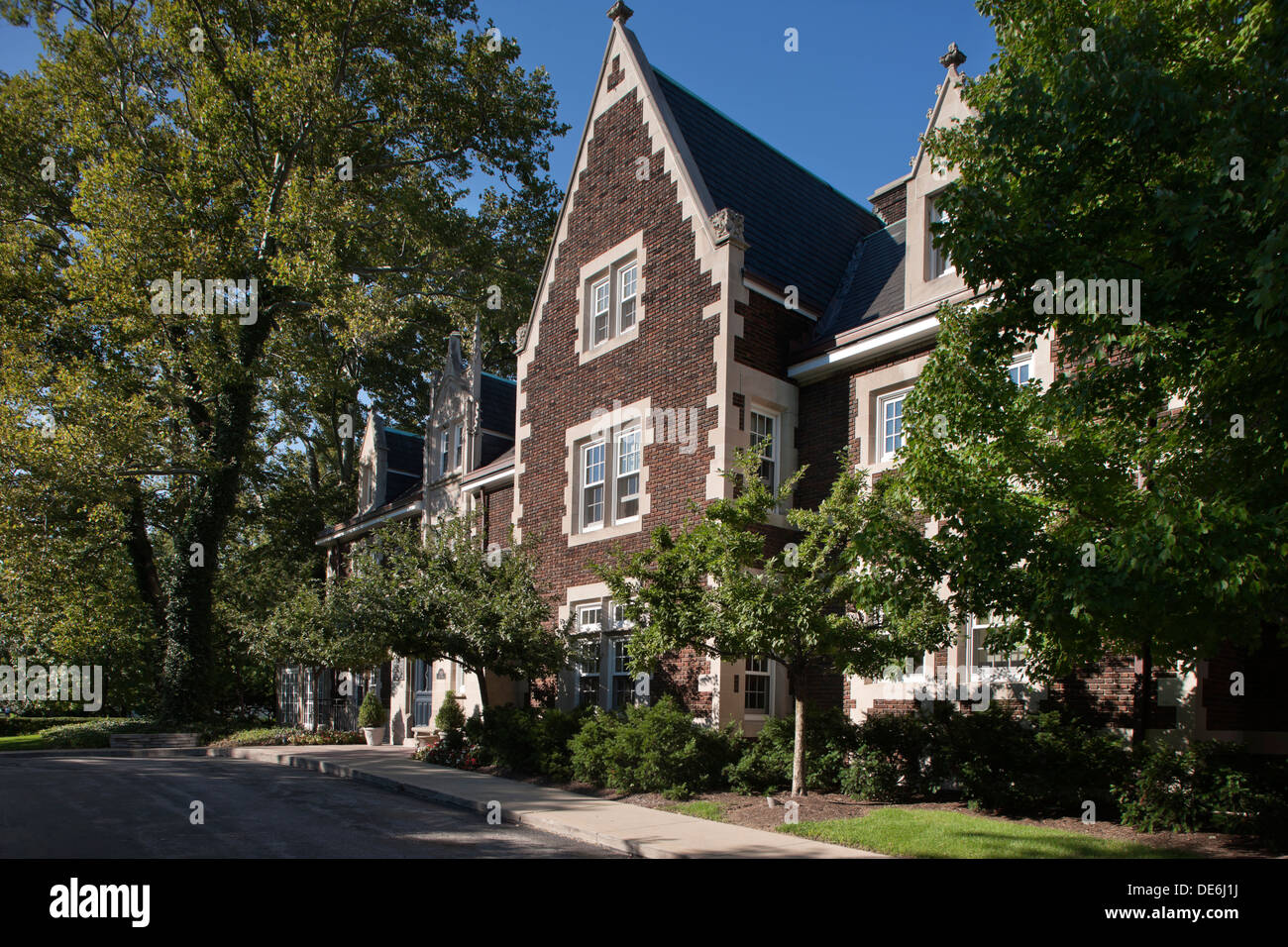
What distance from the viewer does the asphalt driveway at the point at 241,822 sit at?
9.68m

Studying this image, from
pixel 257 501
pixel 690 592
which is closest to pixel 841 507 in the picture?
pixel 690 592

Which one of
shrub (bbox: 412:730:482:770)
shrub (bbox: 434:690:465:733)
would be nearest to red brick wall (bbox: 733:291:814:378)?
shrub (bbox: 412:730:482:770)

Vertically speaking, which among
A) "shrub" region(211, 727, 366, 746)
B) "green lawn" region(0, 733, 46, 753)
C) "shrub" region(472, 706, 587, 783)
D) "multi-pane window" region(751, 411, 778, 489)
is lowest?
"green lawn" region(0, 733, 46, 753)

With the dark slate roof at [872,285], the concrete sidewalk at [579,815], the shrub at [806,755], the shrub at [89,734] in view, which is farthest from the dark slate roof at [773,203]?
the shrub at [89,734]

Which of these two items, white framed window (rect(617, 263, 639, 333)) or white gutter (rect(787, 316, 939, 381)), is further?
white framed window (rect(617, 263, 639, 333))

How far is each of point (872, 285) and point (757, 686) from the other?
8.06 meters

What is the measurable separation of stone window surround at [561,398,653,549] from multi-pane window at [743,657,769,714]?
11.1 feet

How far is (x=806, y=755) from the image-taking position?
13.4 meters

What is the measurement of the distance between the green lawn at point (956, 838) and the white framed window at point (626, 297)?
1120 cm

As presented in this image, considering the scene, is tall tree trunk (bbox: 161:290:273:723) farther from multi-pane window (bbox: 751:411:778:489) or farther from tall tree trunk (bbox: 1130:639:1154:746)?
tall tree trunk (bbox: 1130:639:1154:746)

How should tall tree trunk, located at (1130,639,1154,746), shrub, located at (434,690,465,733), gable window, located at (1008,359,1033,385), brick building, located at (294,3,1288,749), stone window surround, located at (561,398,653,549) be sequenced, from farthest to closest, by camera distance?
shrub, located at (434,690,465,733) → stone window surround, located at (561,398,653,549) → brick building, located at (294,3,1288,749) → gable window, located at (1008,359,1033,385) → tall tree trunk, located at (1130,639,1154,746)

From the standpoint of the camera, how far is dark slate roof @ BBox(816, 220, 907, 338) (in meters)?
17.1

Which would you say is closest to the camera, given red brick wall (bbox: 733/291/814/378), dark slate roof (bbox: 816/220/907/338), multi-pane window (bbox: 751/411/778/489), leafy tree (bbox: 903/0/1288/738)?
leafy tree (bbox: 903/0/1288/738)

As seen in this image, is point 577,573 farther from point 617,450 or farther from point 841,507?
point 841,507
